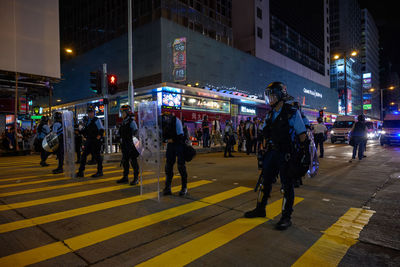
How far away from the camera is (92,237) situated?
319cm

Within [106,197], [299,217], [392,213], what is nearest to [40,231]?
[106,197]

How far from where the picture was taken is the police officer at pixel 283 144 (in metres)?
3.42

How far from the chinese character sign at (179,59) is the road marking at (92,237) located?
733 inches

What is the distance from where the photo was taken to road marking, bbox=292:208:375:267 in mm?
2602

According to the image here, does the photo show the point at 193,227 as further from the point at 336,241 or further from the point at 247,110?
the point at 247,110

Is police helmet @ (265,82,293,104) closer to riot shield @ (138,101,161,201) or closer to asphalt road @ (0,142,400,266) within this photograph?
asphalt road @ (0,142,400,266)

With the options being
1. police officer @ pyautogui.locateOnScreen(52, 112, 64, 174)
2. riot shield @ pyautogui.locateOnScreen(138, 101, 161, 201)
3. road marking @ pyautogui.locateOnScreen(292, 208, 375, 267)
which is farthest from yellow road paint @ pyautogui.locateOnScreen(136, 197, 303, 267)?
police officer @ pyautogui.locateOnScreen(52, 112, 64, 174)

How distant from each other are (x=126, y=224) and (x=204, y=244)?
1.34m

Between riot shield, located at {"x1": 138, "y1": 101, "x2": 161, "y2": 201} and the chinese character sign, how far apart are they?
57.3 feet

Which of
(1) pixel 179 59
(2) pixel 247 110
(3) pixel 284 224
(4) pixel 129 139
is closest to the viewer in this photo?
(3) pixel 284 224

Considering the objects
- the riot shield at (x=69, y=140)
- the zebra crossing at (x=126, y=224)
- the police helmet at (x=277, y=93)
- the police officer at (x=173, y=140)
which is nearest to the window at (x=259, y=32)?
the riot shield at (x=69, y=140)

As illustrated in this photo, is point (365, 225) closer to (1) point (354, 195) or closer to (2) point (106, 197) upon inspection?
(1) point (354, 195)

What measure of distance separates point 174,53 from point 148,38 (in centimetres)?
336

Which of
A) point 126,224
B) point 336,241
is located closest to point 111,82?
point 126,224
